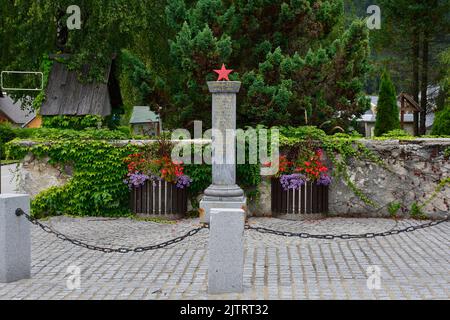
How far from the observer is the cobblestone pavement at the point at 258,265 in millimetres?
6770

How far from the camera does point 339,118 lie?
1825cm

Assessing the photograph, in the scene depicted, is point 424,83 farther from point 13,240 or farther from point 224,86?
point 13,240

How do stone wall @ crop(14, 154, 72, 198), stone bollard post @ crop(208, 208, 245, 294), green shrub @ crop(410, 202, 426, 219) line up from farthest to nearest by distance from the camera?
stone wall @ crop(14, 154, 72, 198)
green shrub @ crop(410, 202, 426, 219)
stone bollard post @ crop(208, 208, 245, 294)

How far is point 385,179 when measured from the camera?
41.5 feet

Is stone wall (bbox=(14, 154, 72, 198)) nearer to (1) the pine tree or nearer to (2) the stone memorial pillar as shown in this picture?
(2) the stone memorial pillar

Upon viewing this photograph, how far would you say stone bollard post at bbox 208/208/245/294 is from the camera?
669 cm

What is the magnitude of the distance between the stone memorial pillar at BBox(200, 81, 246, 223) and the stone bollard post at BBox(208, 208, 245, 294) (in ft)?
16.4

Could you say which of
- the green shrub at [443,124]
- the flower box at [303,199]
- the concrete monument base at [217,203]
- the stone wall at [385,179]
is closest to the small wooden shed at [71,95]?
the stone wall at [385,179]

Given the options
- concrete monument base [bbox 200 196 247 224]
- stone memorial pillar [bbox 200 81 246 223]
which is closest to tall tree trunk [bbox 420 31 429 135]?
stone memorial pillar [bbox 200 81 246 223]

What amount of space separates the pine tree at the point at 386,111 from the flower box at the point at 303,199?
14783 millimetres

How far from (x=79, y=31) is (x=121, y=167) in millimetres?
9542

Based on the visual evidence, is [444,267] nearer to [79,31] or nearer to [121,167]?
[121,167]

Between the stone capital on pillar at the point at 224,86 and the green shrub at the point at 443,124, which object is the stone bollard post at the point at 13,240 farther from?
the green shrub at the point at 443,124
